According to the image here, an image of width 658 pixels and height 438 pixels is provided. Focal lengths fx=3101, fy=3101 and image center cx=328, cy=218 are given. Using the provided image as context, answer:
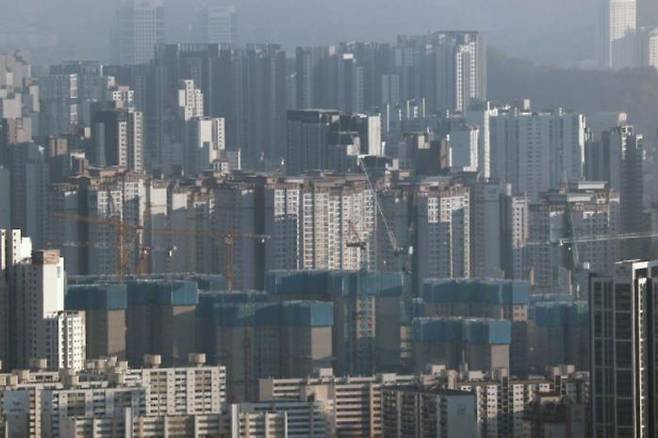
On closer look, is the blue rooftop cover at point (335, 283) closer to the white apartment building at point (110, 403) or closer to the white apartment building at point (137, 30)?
the white apartment building at point (137, 30)

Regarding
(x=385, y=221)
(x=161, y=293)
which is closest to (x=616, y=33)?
(x=385, y=221)

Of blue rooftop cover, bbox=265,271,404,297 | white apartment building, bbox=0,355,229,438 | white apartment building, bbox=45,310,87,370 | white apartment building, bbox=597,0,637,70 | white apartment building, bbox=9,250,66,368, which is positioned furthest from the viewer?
white apartment building, bbox=597,0,637,70

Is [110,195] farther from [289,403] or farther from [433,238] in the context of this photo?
[289,403]

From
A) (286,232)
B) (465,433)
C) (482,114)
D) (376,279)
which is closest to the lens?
(465,433)

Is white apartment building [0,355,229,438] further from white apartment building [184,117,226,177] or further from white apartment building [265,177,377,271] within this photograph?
white apartment building [184,117,226,177]

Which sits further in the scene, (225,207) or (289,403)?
(225,207)

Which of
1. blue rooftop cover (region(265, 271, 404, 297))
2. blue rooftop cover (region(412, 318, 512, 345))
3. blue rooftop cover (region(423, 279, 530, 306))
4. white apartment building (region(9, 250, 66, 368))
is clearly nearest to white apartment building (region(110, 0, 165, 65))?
blue rooftop cover (region(265, 271, 404, 297))

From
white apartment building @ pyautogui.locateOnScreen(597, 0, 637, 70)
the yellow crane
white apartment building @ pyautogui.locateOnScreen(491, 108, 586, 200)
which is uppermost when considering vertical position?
white apartment building @ pyautogui.locateOnScreen(597, 0, 637, 70)

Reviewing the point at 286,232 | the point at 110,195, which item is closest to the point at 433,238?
the point at 286,232
